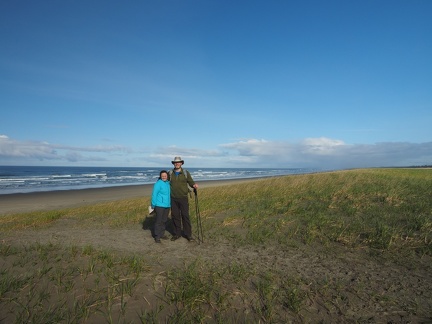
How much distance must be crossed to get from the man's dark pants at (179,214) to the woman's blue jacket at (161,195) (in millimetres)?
265

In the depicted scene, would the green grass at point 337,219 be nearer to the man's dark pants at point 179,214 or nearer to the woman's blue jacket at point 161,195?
the man's dark pants at point 179,214

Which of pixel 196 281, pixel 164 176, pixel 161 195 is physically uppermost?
pixel 164 176

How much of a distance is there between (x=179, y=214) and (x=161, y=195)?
34.1 inches

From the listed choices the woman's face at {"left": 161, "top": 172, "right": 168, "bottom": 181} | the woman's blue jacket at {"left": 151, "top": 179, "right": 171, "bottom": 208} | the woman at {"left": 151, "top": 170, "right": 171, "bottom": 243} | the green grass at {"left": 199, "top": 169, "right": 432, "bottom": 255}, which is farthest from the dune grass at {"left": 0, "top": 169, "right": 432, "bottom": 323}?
the woman's face at {"left": 161, "top": 172, "right": 168, "bottom": 181}

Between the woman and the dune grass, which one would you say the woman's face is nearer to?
the woman

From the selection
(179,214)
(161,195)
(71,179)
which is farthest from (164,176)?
(71,179)

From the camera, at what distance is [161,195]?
814 centimetres

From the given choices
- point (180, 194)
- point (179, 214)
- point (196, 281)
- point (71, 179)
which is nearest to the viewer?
point (196, 281)

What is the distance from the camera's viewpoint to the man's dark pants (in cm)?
819

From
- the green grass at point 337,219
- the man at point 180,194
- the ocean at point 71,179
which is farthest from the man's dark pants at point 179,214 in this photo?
the ocean at point 71,179

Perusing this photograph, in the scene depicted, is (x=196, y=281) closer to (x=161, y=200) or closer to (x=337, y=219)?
(x=161, y=200)

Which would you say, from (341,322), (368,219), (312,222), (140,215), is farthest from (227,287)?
(140,215)

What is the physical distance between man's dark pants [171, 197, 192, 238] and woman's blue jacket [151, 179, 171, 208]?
27 centimetres

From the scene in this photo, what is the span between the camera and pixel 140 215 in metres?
12.2
